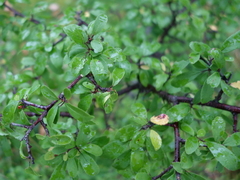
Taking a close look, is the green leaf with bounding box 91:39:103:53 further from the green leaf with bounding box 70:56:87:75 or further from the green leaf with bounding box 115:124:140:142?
the green leaf with bounding box 115:124:140:142

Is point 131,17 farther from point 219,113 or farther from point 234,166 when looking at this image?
point 234,166

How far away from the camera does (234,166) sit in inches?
28.6

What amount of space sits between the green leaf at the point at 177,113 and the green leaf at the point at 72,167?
0.35 metres

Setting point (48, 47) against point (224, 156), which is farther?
point (48, 47)

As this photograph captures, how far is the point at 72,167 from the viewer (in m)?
0.79

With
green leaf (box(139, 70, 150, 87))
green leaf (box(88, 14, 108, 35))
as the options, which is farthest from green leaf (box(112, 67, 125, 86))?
green leaf (box(139, 70, 150, 87))

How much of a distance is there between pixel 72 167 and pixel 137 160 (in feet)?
0.71

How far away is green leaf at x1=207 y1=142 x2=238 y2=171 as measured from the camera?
726 millimetres

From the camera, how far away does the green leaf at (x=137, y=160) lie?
0.82m

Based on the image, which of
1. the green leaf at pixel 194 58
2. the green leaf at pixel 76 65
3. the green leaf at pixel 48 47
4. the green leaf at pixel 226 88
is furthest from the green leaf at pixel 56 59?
the green leaf at pixel 226 88

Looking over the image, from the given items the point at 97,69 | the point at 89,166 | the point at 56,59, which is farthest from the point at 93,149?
the point at 56,59

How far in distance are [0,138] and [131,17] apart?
1.01 m

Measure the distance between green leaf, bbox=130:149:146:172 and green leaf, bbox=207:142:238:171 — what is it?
0.22 meters

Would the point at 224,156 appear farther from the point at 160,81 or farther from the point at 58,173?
the point at 58,173
